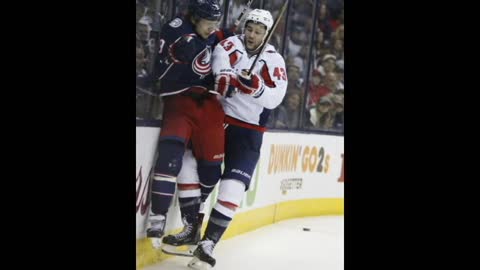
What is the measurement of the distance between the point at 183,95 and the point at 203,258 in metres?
0.99

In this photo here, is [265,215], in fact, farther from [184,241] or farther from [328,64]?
[184,241]

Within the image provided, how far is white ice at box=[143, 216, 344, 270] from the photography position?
19.8ft

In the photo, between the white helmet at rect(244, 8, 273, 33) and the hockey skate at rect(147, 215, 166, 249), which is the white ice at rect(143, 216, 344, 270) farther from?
the white helmet at rect(244, 8, 273, 33)

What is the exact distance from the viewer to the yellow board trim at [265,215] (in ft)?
17.8

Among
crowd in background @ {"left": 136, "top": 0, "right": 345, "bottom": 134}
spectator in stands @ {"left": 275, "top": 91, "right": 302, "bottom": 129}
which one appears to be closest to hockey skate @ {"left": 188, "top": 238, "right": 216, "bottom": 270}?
crowd in background @ {"left": 136, "top": 0, "right": 345, "bottom": 134}

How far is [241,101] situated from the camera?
573cm

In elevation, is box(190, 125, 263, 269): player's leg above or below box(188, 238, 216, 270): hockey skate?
above

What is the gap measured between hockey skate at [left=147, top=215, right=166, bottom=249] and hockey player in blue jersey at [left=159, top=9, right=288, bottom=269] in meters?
0.19

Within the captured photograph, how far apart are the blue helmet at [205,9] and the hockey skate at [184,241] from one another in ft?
3.88

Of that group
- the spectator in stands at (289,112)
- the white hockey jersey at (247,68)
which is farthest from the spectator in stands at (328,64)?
the white hockey jersey at (247,68)

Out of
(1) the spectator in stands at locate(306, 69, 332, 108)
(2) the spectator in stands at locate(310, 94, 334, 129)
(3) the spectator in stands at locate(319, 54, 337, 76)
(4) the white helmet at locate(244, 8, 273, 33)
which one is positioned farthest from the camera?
(2) the spectator in stands at locate(310, 94, 334, 129)
